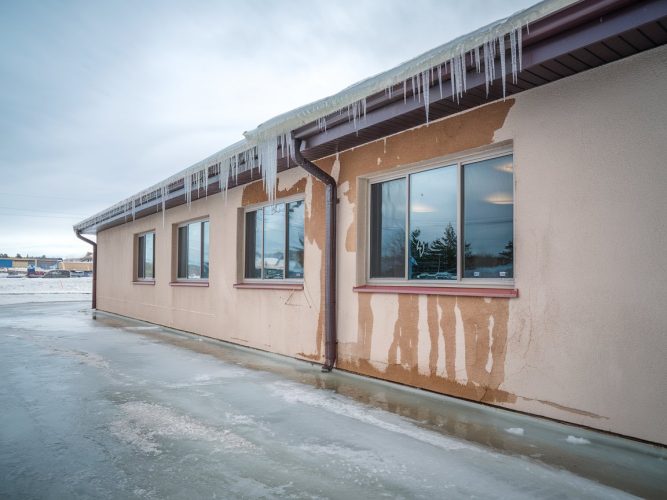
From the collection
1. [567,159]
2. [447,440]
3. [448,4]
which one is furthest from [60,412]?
[448,4]

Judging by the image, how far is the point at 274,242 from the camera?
275 inches

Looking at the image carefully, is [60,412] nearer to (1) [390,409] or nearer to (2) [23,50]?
(1) [390,409]

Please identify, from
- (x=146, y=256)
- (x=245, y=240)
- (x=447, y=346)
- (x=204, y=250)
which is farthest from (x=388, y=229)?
(x=146, y=256)

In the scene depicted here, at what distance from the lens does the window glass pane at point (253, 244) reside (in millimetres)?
7355

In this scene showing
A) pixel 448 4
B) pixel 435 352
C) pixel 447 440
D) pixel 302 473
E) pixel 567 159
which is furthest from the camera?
pixel 448 4

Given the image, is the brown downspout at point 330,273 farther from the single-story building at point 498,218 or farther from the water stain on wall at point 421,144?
the water stain on wall at point 421,144

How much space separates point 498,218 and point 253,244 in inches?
181

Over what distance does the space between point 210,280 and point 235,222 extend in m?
1.44

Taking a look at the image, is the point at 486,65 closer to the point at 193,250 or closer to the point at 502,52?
the point at 502,52

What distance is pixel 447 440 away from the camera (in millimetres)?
3025

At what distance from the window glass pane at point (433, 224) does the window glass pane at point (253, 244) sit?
3306 millimetres

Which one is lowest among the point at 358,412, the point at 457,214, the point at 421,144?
the point at 358,412

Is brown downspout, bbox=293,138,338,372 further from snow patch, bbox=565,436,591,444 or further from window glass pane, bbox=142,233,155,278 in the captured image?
window glass pane, bbox=142,233,155,278

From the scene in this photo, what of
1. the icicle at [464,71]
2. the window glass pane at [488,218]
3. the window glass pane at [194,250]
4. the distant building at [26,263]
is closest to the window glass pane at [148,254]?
the window glass pane at [194,250]
